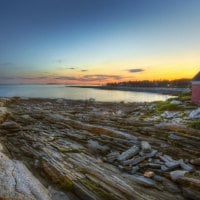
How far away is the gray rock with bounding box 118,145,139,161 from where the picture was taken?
1451 centimetres

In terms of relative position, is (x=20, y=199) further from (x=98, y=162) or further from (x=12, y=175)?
(x=98, y=162)

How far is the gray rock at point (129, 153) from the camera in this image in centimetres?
1451

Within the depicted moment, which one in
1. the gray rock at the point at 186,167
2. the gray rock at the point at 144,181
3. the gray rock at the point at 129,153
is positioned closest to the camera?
the gray rock at the point at 144,181

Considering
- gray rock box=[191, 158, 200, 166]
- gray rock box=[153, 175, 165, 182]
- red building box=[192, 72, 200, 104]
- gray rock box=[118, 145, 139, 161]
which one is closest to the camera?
gray rock box=[153, 175, 165, 182]

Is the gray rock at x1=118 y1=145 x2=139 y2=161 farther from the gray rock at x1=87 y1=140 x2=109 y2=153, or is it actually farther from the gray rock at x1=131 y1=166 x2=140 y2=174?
the gray rock at x1=87 y1=140 x2=109 y2=153

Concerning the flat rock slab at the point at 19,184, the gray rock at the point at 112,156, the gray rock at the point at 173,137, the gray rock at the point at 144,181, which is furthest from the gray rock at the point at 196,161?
the flat rock slab at the point at 19,184

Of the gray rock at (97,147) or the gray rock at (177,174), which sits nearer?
the gray rock at (177,174)

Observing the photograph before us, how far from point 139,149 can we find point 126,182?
453cm

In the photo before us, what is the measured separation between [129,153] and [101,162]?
1916 mm

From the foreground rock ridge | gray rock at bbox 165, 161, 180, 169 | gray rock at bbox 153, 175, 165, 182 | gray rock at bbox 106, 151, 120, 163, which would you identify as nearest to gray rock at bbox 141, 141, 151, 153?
the foreground rock ridge

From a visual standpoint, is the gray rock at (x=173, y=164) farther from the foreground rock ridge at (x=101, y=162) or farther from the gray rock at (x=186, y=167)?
the gray rock at (x=186, y=167)

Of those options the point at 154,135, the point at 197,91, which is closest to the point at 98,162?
the point at 154,135

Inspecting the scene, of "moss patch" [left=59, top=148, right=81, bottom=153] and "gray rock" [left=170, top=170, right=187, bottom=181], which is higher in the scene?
"gray rock" [left=170, top=170, right=187, bottom=181]

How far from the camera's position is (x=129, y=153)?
1494 cm
